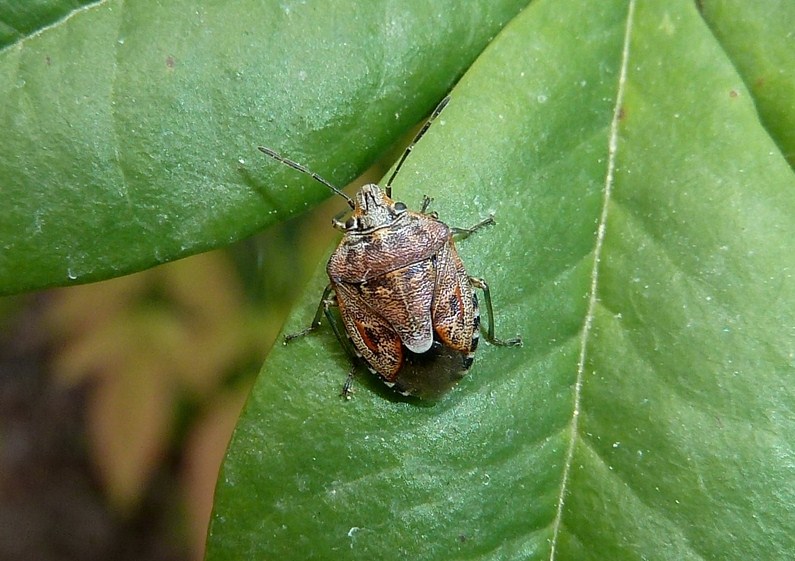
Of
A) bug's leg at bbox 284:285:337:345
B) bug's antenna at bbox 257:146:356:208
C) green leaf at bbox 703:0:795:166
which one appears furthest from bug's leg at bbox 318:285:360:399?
green leaf at bbox 703:0:795:166

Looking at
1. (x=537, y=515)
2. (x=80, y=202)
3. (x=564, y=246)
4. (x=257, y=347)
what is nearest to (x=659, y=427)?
(x=537, y=515)

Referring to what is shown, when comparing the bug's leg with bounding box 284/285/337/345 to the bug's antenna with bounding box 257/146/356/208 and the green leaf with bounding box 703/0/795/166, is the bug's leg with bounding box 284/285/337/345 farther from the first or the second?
the green leaf with bounding box 703/0/795/166

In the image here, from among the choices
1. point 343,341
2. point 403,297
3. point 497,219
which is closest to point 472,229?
point 497,219

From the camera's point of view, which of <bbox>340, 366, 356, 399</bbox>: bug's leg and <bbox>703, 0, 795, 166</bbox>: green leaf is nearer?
<bbox>703, 0, 795, 166</bbox>: green leaf

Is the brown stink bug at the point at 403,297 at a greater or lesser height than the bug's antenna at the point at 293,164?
lesser

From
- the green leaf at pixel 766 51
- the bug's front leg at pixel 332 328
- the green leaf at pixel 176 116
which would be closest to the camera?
the green leaf at pixel 176 116

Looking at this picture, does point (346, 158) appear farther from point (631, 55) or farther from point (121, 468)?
point (121, 468)

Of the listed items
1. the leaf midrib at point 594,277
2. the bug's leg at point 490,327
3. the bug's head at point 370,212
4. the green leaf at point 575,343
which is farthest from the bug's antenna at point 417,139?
the leaf midrib at point 594,277

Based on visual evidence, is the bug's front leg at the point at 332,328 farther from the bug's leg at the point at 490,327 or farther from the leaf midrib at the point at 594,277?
the leaf midrib at the point at 594,277
